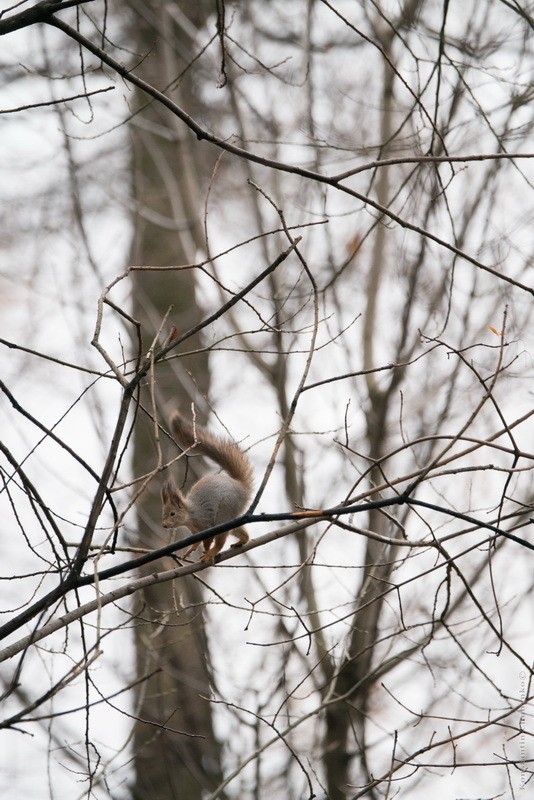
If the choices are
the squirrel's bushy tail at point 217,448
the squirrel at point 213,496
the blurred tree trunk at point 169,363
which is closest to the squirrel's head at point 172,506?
the squirrel at point 213,496

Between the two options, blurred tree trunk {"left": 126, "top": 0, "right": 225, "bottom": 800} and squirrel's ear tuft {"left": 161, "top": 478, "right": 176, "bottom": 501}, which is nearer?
squirrel's ear tuft {"left": 161, "top": 478, "right": 176, "bottom": 501}

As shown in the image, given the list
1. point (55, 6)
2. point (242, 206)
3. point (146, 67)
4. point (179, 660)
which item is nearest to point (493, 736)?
point (179, 660)

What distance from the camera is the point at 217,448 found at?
2652 millimetres

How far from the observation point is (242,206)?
7.00m

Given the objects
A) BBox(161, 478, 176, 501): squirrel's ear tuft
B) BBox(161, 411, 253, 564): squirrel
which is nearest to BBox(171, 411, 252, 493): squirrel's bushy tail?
BBox(161, 411, 253, 564): squirrel

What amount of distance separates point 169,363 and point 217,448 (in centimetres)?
337

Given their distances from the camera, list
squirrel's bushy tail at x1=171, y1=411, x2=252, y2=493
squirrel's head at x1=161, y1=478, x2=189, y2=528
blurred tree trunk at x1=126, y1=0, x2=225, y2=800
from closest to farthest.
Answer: squirrel's bushy tail at x1=171, y1=411, x2=252, y2=493 → squirrel's head at x1=161, y1=478, x2=189, y2=528 → blurred tree trunk at x1=126, y1=0, x2=225, y2=800

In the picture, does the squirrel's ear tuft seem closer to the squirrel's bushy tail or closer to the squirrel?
the squirrel

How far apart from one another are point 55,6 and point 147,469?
4317 mm

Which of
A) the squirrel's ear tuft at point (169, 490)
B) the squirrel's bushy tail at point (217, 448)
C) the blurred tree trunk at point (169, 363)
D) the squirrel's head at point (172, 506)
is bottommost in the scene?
the squirrel's head at point (172, 506)

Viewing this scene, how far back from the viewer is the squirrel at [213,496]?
8.64ft

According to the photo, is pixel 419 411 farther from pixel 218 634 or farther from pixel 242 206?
pixel 242 206

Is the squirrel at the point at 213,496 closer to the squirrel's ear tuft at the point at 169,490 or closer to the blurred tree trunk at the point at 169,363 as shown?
the squirrel's ear tuft at the point at 169,490

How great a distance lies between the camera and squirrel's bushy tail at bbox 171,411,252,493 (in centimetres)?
249
